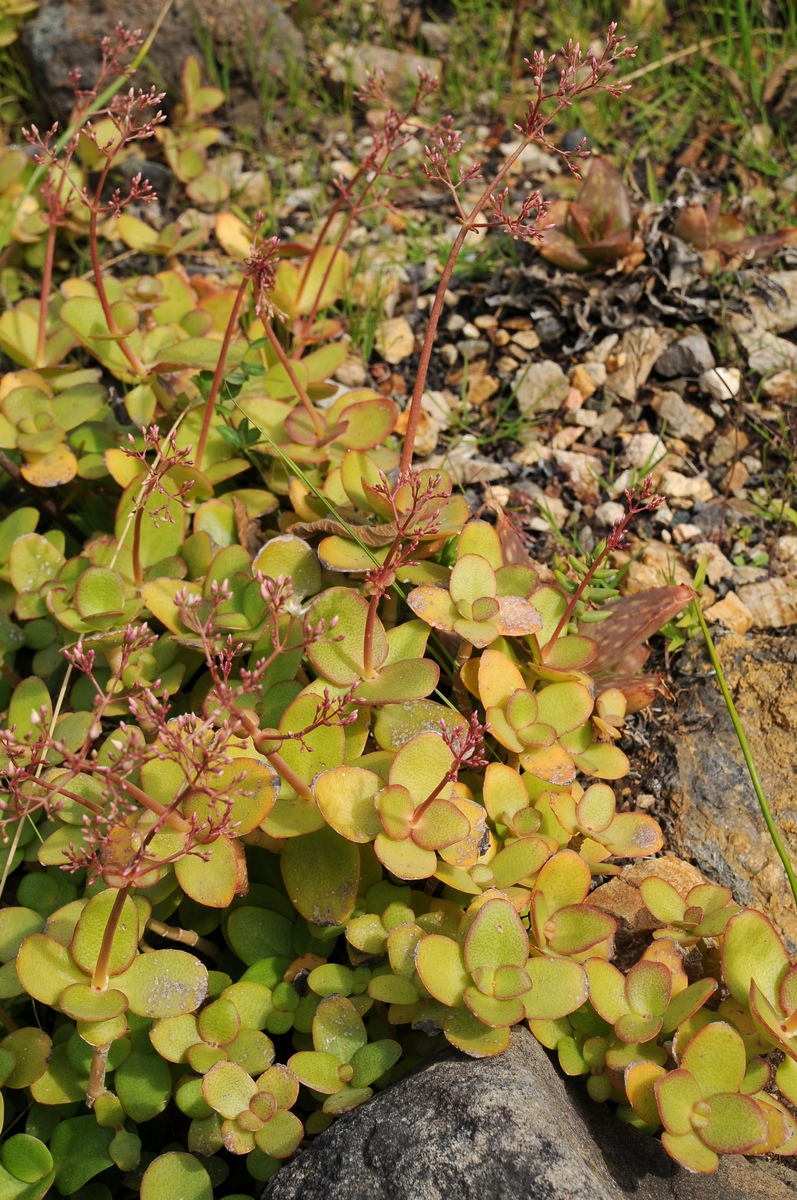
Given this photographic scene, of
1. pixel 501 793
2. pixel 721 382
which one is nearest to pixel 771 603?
pixel 721 382

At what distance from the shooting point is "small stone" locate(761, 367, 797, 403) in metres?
3.09

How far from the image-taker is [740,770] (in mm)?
2354

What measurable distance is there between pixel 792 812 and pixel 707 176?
8.47 feet

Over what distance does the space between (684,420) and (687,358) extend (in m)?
0.22

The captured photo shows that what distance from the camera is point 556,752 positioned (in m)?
2.12

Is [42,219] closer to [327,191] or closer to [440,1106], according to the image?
[327,191]

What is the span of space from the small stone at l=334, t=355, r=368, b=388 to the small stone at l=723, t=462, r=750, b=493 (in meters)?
1.21

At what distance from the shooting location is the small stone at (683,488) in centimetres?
294

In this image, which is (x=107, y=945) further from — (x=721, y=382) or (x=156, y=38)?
(x=156, y=38)

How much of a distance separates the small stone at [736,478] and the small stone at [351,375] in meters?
1.21

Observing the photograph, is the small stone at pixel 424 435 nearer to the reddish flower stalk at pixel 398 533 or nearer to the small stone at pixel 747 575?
the reddish flower stalk at pixel 398 533

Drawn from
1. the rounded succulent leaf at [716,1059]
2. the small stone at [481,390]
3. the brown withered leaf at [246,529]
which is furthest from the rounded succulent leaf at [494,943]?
the small stone at [481,390]

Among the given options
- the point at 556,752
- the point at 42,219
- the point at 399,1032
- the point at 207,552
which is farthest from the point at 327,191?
the point at 399,1032

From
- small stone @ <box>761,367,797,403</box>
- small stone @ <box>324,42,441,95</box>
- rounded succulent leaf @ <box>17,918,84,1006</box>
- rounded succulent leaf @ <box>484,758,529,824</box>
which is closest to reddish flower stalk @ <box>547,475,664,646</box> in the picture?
rounded succulent leaf @ <box>484,758,529,824</box>
